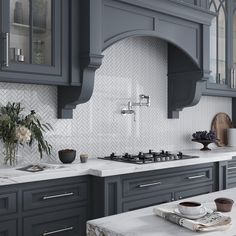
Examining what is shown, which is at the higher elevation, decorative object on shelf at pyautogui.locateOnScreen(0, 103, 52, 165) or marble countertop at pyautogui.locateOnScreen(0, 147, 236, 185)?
decorative object on shelf at pyautogui.locateOnScreen(0, 103, 52, 165)

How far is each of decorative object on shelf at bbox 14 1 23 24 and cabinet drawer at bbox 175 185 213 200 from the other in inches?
76.2

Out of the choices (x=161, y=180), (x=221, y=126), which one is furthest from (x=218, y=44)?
(x=161, y=180)

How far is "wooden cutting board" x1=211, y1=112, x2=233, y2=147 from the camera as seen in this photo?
183 inches

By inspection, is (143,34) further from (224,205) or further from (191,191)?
(224,205)

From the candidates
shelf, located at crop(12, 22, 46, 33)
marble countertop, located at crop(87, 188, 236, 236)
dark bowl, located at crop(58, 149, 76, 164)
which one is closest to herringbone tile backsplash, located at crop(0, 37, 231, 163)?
dark bowl, located at crop(58, 149, 76, 164)

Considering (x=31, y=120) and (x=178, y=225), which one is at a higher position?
(x=31, y=120)

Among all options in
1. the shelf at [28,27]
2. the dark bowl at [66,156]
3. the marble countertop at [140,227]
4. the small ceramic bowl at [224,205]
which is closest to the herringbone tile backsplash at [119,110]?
the dark bowl at [66,156]

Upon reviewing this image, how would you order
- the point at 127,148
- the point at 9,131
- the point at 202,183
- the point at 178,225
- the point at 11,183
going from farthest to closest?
the point at 127,148
the point at 202,183
the point at 9,131
the point at 11,183
the point at 178,225

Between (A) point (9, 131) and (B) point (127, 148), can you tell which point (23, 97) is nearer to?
(A) point (9, 131)

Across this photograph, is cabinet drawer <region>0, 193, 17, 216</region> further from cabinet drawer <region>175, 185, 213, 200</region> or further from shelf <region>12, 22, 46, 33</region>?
cabinet drawer <region>175, 185, 213, 200</region>

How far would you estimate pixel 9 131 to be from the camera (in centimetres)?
265

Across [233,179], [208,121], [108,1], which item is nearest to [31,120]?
[108,1]

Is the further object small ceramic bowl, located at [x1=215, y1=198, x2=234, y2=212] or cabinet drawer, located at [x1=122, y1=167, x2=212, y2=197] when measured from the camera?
cabinet drawer, located at [x1=122, y1=167, x2=212, y2=197]

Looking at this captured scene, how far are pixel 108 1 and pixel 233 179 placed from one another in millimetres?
2246
